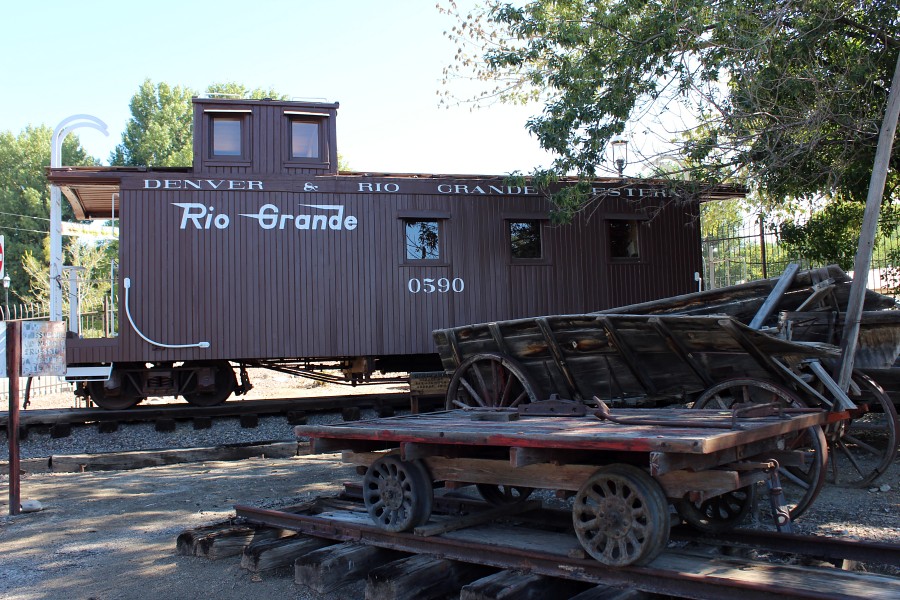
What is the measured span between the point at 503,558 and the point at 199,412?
26.9 feet

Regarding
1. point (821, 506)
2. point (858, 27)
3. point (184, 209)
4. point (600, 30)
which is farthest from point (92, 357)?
point (858, 27)

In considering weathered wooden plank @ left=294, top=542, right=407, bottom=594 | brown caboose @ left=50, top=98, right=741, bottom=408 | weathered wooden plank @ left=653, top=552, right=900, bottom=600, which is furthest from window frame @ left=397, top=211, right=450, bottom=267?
Result: weathered wooden plank @ left=653, top=552, right=900, bottom=600

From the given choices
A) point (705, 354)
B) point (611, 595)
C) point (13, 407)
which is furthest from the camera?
point (13, 407)

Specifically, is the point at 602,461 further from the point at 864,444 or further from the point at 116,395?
the point at 116,395

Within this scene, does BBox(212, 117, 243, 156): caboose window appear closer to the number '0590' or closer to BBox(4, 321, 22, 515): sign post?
the number '0590'

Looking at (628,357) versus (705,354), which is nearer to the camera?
(705,354)

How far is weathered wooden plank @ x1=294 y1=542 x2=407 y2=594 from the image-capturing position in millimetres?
4312

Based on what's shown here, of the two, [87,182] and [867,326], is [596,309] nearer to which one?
[867,326]

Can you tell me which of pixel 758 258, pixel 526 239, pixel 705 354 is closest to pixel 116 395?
pixel 526 239

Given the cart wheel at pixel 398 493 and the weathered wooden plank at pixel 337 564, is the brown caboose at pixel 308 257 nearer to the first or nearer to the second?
the cart wheel at pixel 398 493

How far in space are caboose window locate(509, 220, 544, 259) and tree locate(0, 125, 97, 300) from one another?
3468 cm

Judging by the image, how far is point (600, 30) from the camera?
10.0m

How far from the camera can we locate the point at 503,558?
4016mm

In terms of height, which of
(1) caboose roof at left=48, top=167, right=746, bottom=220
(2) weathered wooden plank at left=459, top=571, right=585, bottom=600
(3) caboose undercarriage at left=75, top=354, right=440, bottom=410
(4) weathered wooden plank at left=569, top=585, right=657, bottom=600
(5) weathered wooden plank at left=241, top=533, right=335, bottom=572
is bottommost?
(5) weathered wooden plank at left=241, top=533, right=335, bottom=572
